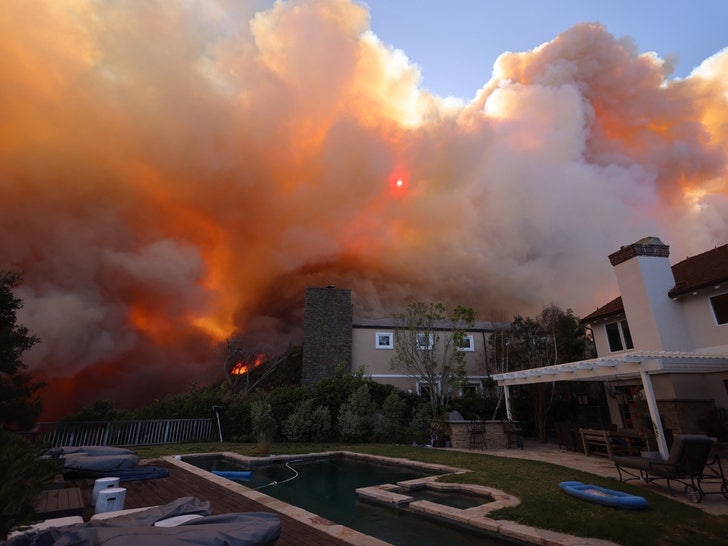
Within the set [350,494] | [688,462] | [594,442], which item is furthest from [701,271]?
[350,494]

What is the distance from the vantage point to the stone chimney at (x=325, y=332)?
28844 millimetres

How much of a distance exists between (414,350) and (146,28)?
2279 cm

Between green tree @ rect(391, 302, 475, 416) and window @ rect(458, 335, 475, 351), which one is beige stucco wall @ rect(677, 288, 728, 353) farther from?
window @ rect(458, 335, 475, 351)

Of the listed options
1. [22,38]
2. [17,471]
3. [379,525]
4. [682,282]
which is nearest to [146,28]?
[22,38]

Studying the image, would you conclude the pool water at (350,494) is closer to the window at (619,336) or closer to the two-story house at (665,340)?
the two-story house at (665,340)

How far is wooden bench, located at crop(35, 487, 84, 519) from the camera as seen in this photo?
4721mm

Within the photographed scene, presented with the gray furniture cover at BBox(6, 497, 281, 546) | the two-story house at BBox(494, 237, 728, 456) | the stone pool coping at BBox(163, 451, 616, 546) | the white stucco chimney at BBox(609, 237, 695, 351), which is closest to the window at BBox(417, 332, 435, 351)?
the two-story house at BBox(494, 237, 728, 456)

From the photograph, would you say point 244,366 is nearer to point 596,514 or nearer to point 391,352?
point 391,352

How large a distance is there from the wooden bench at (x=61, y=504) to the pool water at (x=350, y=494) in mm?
4152

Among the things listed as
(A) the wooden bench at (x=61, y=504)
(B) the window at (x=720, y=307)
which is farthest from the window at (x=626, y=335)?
(A) the wooden bench at (x=61, y=504)

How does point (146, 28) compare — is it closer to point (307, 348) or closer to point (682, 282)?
point (307, 348)

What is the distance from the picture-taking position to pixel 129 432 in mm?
17469

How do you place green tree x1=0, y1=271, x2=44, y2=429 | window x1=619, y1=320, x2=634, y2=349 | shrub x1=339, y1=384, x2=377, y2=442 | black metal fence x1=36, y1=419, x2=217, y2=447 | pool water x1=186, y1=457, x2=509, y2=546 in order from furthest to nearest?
shrub x1=339, y1=384, x2=377, y2=442 < window x1=619, y1=320, x2=634, y2=349 < green tree x1=0, y1=271, x2=44, y2=429 < black metal fence x1=36, y1=419, x2=217, y2=447 < pool water x1=186, y1=457, x2=509, y2=546

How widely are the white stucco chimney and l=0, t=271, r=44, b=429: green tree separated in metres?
28.1
